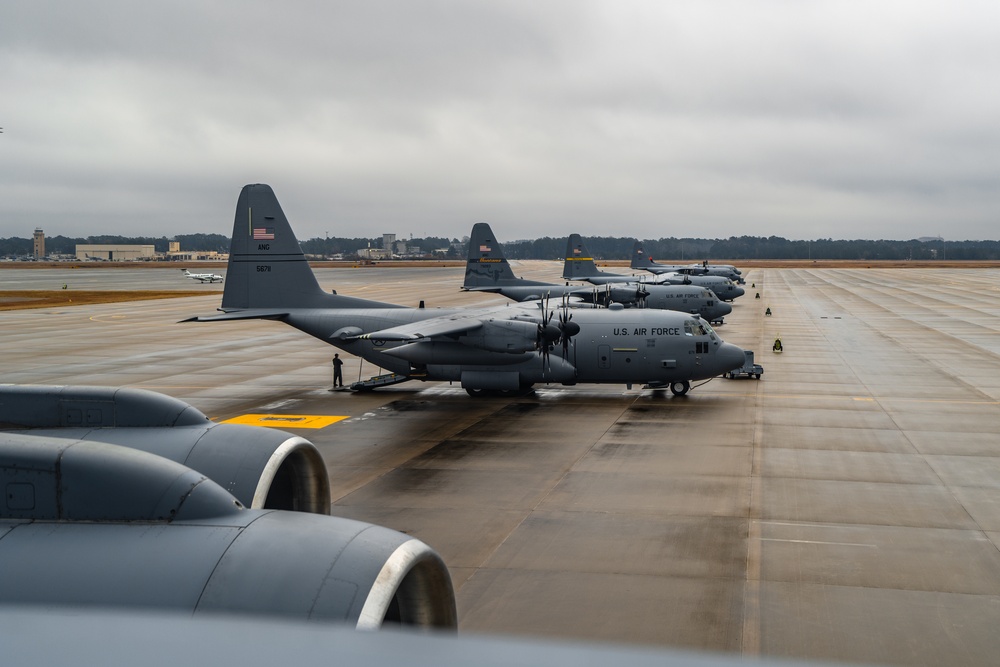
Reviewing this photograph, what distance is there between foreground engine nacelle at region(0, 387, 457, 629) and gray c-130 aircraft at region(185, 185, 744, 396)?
22117 mm

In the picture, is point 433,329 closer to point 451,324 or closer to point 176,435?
point 451,324

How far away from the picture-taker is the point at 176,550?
18.7 ft

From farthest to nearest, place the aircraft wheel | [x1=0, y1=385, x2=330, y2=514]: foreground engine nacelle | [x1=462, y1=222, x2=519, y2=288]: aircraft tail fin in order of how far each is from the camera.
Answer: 1. [x1=462, y1=222, x2=519, y2=288]: aircraft tail fin
2. the aircraft wheel
3. [x1=0, y1=385, x2=330, y2=514]: foreground engine nacelle

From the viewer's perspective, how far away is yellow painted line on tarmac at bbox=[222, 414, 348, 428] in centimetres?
2720

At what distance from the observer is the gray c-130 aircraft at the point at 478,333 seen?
3027 cm

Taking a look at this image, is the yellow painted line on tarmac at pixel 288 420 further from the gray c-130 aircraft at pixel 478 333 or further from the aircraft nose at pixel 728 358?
the aircraft nose at pixel 728 358

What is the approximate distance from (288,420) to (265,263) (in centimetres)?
875

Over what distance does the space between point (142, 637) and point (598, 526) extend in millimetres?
15004

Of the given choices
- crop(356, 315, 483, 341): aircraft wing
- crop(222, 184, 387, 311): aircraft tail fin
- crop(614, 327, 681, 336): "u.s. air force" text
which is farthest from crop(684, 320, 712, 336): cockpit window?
crop(222, 184, 387, 311): aircraft tail fin

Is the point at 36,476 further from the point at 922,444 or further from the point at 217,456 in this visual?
the point at 922,444

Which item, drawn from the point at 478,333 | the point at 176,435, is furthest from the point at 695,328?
the point at 176,435

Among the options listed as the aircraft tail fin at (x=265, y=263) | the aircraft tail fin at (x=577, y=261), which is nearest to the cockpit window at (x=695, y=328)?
the aircraft tail fin at (x=265, y=263)

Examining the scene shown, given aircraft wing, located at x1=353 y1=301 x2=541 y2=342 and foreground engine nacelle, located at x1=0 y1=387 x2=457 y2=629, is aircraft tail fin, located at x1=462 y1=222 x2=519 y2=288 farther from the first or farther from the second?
foreground engine nacelle, located at x1=0 y1=387 x2=457 y2=629

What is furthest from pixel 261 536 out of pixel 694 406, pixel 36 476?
pixel 694 406
